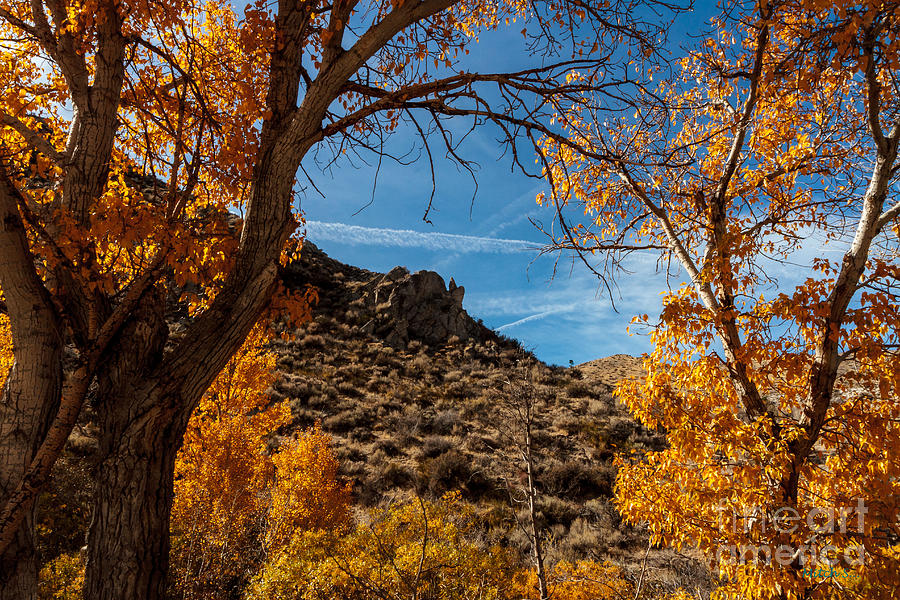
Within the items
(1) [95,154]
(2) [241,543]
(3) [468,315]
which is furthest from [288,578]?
(3) [468,315]

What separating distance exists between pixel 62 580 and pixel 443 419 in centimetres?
1697

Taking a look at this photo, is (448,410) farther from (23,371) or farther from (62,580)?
(23,371)

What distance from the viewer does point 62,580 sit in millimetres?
8852

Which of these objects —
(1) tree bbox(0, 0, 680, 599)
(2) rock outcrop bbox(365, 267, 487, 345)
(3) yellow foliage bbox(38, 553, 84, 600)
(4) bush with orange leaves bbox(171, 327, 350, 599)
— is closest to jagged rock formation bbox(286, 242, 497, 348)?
(2) rock outcrop bbox(365, 267, 487, 345)

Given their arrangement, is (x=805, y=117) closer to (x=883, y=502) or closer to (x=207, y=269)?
(x=883, y=502)

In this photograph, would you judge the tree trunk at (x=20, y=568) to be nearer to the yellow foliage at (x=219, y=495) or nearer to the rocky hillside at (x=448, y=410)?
the rocky hillside at (x=448, y=410)

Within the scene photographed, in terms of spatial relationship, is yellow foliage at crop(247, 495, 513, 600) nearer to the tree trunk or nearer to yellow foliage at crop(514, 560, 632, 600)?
yellow foliage at crop(514, 560, 632, 600)

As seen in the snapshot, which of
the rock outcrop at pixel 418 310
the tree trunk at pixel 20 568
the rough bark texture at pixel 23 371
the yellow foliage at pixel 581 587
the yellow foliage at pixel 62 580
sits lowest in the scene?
the yellow foliage at pixel 62 580

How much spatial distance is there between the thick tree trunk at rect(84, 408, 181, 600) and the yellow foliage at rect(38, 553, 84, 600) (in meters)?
8.49

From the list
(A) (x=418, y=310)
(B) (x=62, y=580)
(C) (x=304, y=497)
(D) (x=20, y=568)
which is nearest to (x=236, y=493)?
(C) (x=304, y=497)

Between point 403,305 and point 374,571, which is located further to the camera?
point 403,305

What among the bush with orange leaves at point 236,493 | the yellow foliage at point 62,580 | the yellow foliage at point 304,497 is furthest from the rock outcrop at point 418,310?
the yellow foliage at point 62,580

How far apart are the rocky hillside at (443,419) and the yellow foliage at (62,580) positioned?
2995mm

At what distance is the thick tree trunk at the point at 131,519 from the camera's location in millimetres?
2236
